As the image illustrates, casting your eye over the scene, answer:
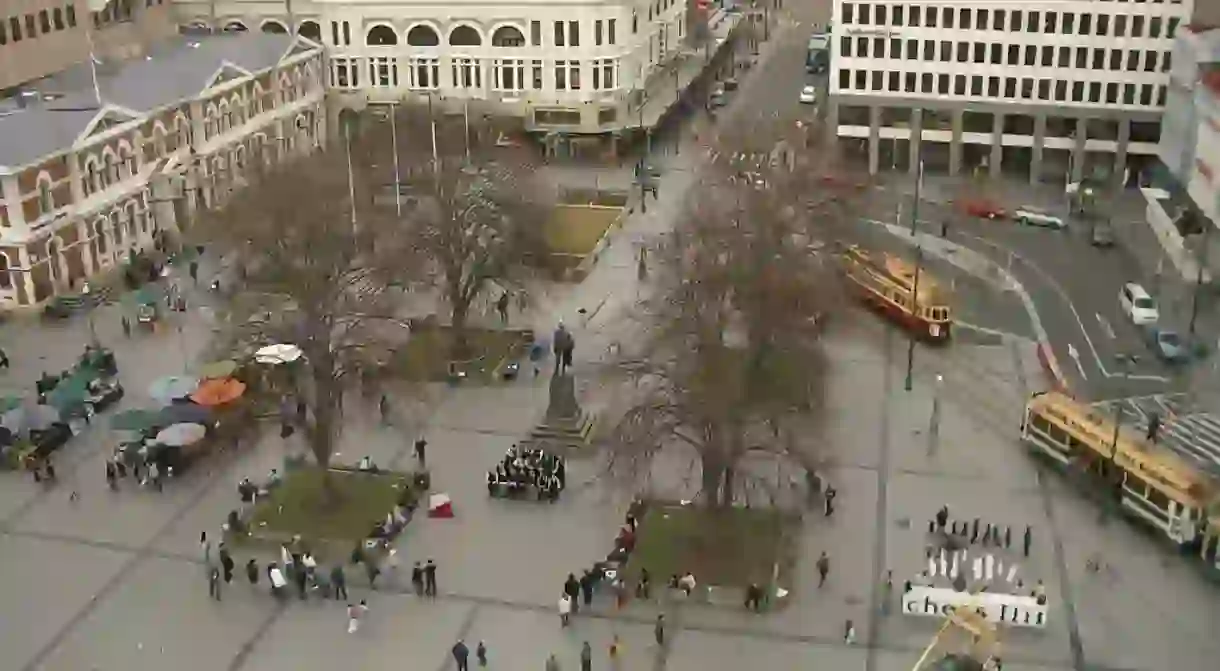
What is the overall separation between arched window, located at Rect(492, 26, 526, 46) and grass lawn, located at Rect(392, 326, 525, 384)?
32.9 metres

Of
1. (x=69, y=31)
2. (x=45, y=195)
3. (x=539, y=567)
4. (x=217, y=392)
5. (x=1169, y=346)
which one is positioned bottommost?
(x=539, y=567)

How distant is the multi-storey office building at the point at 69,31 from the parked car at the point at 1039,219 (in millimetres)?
55481

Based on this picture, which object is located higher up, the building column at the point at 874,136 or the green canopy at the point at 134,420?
the building column at the point at 874,136

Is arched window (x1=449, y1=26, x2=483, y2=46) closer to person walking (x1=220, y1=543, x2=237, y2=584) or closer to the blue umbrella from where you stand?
the blue umbrella

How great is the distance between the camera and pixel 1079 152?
7581cm

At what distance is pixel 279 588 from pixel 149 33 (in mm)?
63163

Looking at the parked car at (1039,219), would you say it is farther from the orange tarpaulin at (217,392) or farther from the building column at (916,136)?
the orange tarpaulin at (217,392)

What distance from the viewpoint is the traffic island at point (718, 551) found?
36344 millimetres

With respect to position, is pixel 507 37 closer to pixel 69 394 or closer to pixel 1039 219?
pixel 1039 219

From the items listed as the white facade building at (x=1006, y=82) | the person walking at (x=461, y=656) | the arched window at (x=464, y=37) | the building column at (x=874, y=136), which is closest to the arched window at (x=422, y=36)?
the arched window at (x=464, y=37)

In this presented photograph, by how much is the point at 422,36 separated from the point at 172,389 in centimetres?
4497

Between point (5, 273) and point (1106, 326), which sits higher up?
point (5, 273)

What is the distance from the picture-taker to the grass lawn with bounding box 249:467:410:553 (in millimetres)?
39344

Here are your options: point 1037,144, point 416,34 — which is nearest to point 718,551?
point 1037,144
